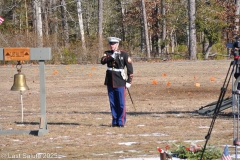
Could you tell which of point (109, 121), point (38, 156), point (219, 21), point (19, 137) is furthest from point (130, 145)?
point (219, 21)

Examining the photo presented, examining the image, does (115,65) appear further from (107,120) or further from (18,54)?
(18,54)

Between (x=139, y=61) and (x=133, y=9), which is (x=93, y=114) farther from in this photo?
(x=133, y=9)

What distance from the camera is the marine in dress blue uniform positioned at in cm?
1221

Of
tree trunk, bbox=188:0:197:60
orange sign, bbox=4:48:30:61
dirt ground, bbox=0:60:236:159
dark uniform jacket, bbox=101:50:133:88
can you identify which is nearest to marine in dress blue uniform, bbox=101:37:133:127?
dark uniform jacket, bbox=101:50:133:88

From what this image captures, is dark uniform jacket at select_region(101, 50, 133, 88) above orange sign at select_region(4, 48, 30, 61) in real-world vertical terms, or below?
below

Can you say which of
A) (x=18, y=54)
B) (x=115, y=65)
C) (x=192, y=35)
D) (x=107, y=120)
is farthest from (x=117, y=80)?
(x=192, y=35)

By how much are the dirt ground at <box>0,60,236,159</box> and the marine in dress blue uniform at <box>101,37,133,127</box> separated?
11.3 inches

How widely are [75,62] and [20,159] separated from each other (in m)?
30.3

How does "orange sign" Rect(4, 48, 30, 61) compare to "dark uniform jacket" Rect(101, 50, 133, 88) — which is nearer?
"orange sign" Rect(4, 48, 30, 61)

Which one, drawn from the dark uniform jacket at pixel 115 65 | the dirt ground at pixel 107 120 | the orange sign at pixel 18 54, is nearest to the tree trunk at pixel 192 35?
the dirt ground at pixel 107 120

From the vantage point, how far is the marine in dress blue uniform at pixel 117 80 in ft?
40.1

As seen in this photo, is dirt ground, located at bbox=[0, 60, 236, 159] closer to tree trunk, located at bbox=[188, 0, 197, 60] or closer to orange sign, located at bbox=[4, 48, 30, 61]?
orange sign, located at bbox=[4, 48, 30, 61]

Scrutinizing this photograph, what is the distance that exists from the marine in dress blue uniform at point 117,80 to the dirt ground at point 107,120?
0.94ft

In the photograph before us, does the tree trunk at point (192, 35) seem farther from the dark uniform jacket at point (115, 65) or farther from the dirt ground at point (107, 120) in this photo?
the dark uniform jacket at point (115, 65)
